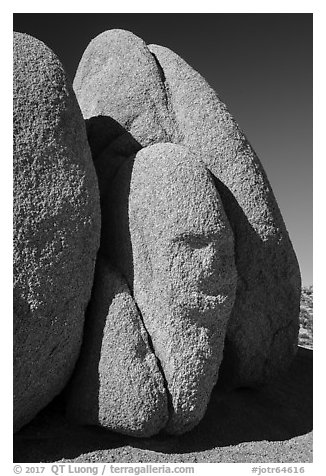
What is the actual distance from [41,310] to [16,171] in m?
1.62

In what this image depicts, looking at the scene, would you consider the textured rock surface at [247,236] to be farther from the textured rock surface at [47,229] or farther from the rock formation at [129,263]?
the textured rock surface at [47,229]

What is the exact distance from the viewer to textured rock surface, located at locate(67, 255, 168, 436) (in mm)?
5516

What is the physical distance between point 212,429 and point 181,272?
7.38ft

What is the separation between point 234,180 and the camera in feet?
22.0

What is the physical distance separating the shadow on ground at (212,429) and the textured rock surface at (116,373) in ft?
0.69

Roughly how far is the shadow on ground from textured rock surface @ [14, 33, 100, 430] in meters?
0.35

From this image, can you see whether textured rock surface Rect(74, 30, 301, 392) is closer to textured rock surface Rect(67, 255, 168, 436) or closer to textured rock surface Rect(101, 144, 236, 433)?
textured rock surface Rect(101, 144, 236, 433)

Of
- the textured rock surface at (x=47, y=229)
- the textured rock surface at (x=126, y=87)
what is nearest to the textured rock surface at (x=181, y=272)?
the textured rock surface at (x=47, y=229)

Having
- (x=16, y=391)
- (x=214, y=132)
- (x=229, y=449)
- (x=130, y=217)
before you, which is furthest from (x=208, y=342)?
(x=214, y=132)

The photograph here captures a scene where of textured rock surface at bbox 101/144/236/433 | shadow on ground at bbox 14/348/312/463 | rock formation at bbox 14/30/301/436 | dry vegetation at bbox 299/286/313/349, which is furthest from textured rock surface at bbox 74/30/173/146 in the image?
dry vegetation at bbox 299/286/313/349

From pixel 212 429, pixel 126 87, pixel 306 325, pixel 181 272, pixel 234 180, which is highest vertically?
pixel 126 87

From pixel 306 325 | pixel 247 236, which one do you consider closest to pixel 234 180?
pixel 247 236

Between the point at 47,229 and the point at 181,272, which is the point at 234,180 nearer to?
the point at 181,272

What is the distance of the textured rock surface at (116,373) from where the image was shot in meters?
5.52
